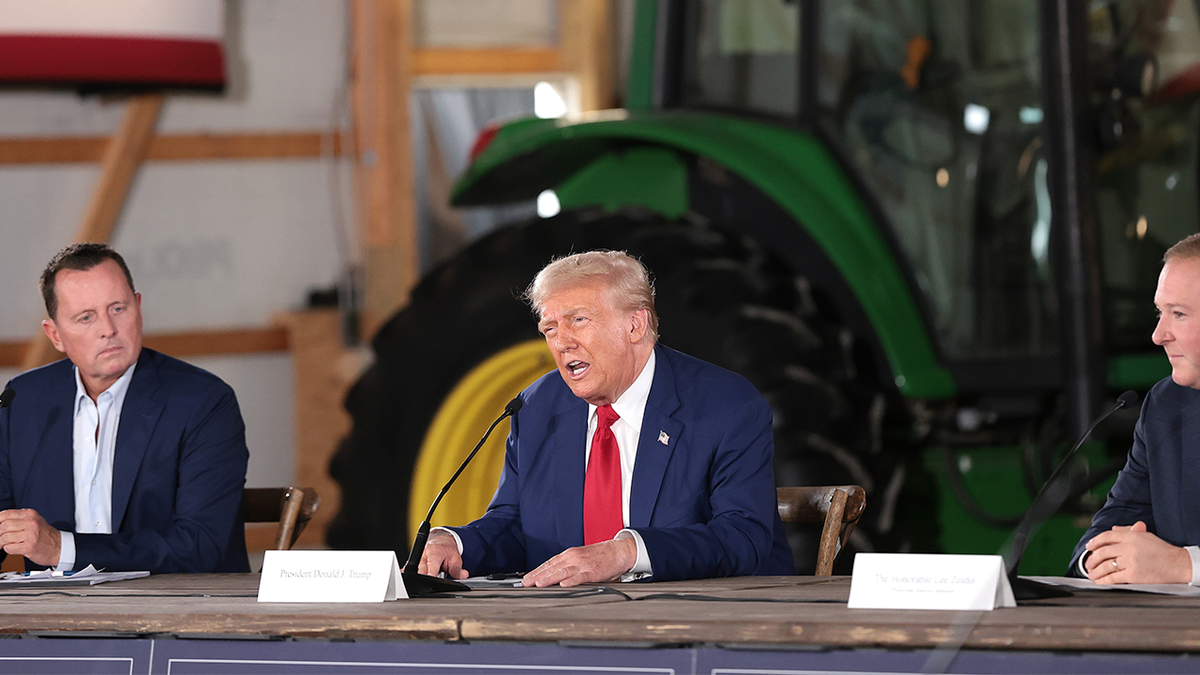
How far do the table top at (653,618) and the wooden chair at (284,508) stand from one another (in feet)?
2.06

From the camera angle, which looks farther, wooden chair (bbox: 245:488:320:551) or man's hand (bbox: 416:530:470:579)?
wooden chair (bbox: 245:488:320:551)

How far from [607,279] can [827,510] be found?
0.49 m

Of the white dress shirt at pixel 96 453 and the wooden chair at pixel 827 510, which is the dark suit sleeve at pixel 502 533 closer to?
the wooden chair at pixel 827 510

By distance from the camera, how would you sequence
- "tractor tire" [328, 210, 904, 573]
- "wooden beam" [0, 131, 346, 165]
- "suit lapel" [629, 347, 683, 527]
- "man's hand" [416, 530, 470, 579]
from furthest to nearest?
1. "wooden beam" [0, 131, 346, 165]
2. "tractor tire" [328, 210, 904, 573]
3. "suit lapel" [629, 347, 683, 527]
4. "man's hand" [416, 530, 470, 579]

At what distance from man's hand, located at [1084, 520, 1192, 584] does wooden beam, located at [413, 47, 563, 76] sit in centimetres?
404

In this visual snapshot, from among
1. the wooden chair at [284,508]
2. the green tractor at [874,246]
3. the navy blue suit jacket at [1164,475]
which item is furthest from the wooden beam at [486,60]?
the navy blue suit jacket at [1164,475]

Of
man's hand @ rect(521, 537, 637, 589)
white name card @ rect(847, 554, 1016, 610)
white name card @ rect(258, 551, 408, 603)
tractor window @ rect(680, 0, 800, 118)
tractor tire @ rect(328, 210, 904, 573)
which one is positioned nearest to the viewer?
white name card @ rect(847, 554, 1016, 610)

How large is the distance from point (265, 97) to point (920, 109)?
3.15 meters

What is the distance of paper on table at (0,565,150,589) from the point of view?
6.64 feet

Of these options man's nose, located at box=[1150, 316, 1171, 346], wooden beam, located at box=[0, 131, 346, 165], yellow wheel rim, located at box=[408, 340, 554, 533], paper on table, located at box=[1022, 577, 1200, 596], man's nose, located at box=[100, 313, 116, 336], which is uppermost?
wooden beam, located at box=[0, 131, 346, 165]

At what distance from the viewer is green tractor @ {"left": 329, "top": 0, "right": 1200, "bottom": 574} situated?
2.96 meters

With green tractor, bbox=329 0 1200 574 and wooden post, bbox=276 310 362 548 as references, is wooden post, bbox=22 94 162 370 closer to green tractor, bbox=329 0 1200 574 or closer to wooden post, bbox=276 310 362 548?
wooden post, bbox=276 310 362 548

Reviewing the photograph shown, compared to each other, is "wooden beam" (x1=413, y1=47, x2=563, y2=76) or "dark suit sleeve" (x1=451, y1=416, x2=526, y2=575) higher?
"wooden beam" (x1=413, y1=47, x2=563, y2=76)

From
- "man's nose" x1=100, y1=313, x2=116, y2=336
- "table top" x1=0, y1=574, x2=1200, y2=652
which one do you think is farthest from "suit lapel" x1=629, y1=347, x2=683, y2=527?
"man's nose" x1=100, y1=313, x2=116, y2=336
